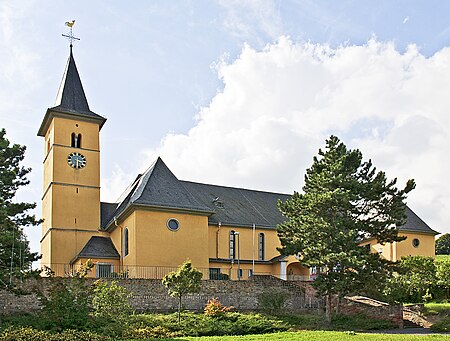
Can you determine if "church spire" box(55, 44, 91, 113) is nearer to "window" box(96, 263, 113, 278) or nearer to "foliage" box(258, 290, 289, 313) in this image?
"window" box(96, 263, 113, 278)

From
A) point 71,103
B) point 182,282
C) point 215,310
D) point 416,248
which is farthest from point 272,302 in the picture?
point 416,248

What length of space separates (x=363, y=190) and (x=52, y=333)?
1735cm

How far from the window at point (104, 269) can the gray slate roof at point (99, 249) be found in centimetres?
60

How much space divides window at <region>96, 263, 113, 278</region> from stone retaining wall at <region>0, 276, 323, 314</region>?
22.5 feet

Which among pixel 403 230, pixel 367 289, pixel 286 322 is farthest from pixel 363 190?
pixel 403 230

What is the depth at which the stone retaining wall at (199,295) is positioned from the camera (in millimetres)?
27734

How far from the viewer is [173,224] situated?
3759cm

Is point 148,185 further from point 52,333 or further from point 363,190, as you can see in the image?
point 52,333

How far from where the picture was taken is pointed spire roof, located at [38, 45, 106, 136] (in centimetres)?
4216

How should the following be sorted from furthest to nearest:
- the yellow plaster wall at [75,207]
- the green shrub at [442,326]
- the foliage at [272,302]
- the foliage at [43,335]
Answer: the yellow plaster wall at [75,207], the foliage at [272,302], the green shrub at [442,326], the foliage at [43,335]

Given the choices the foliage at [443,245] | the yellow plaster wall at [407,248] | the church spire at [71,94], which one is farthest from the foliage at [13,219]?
the foliage at [443,245]

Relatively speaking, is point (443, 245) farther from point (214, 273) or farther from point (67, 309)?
point (67, 309)

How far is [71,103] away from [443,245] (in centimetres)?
5978

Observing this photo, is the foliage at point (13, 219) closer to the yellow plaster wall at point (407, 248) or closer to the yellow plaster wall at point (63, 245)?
the yellow plaster wall at point (63, 245)
